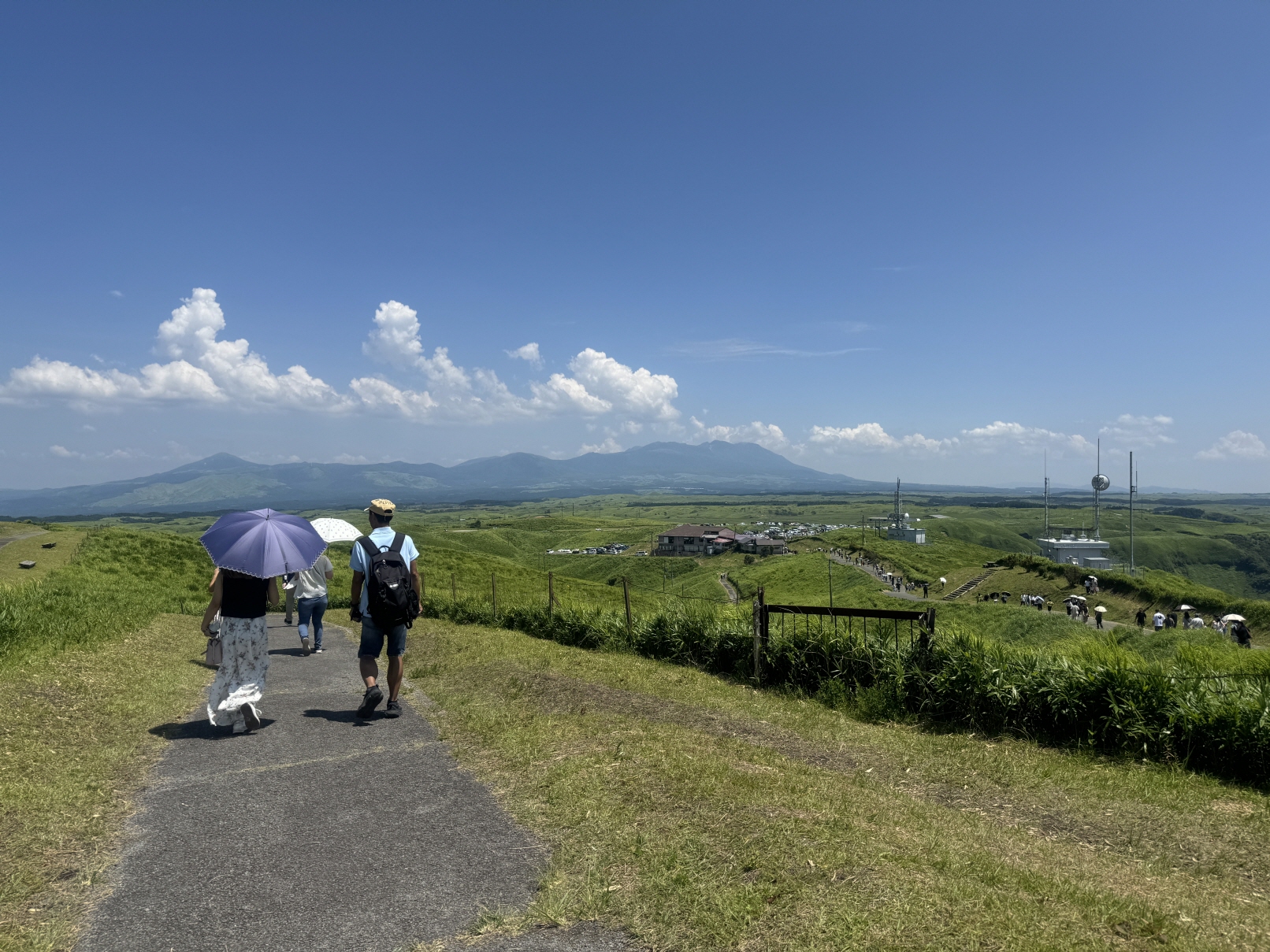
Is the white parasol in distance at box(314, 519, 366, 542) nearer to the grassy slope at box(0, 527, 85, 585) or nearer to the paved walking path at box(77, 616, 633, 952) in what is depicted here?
the paved walking path at box(77, 616, 633, 952)

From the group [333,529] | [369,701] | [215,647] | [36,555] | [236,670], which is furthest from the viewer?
[36,555]

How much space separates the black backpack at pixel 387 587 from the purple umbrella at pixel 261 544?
98 centimetres

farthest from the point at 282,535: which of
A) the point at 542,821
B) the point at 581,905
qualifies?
the point at 581,905

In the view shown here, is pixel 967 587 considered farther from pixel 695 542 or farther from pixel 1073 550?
pixel 695 542

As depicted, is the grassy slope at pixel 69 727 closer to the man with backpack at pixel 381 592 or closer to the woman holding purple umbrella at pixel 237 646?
the woman holding purple umbrella at pixel 237 646

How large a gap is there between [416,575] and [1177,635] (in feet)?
155

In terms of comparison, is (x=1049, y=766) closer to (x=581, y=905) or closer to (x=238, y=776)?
(x=581, y=905)

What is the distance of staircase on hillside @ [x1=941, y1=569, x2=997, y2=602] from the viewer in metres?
73.1

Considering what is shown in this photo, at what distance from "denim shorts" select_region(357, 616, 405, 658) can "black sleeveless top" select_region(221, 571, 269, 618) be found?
1.20m

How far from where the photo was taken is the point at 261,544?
819 cm

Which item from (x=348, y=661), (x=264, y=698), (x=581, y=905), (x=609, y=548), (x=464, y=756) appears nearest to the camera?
(x=581, y=905)

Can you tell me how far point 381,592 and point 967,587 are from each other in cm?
8091

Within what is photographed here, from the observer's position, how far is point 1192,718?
27.2 feet

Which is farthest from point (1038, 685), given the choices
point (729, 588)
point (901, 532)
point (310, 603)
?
point (901, 532)
